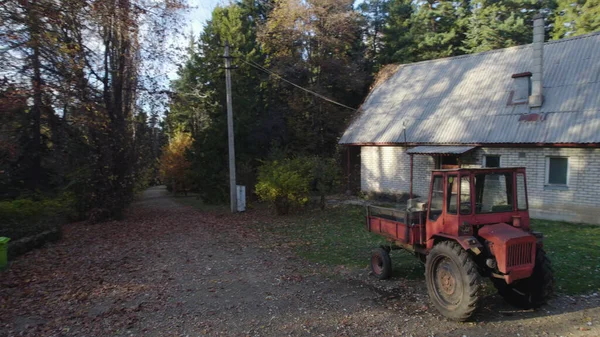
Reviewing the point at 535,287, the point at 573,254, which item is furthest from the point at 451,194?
the point at 573,254

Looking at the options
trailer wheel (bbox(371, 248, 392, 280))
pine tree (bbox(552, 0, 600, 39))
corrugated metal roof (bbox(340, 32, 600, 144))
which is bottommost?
trailer wheel (bbox(371, 248, 392, 280))

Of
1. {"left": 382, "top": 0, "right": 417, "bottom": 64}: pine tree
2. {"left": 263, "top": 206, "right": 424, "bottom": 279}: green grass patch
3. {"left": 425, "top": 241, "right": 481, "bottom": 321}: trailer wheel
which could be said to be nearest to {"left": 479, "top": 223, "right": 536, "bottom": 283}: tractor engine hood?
{"left": 425, "top": 241, "right": 481, "bottom": 321}: trailer wheel

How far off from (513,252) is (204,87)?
25.7 meters

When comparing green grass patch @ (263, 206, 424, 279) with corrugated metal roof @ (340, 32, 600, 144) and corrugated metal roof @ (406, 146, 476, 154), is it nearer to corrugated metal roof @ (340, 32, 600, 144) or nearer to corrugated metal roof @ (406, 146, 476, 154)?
corrugated metal roof @ (406, 146, 476, 154)

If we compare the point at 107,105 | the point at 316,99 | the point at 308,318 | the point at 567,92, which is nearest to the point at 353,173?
the point at 316,99

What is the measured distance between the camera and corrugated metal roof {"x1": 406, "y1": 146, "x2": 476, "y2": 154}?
49.0 ft

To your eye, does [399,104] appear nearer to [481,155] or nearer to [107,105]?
[481,155]

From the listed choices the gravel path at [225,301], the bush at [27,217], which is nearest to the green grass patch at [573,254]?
the gravel path at [225,301]

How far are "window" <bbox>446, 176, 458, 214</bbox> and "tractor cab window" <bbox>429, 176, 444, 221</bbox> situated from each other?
19cm

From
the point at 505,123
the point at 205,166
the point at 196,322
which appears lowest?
the point at 196,322

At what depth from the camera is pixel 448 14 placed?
107ft

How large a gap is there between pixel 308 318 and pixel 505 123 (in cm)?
1279

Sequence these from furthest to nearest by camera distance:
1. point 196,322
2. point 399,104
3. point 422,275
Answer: point 399,104 → point 422,275 → point 196,322

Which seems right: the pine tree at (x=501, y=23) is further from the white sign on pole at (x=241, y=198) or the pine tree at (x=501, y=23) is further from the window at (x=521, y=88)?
the white sign on pole at (x=241, y=198)
